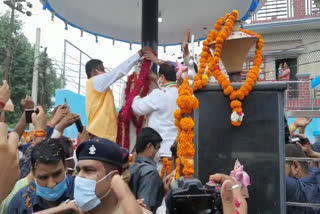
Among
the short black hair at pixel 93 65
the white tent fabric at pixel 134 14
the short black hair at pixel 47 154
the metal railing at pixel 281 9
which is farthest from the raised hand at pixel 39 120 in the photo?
the metal railing at pixel 281 9

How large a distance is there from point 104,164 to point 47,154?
60cm

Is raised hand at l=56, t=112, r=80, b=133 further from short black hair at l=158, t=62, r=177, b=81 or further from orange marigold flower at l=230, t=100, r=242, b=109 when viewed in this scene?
orange marigold flower at l=230, t=100, r=242, b=109

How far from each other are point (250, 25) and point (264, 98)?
46.7 ft

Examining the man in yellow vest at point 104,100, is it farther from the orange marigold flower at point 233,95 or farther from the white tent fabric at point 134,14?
the white tent fabric at point 134,14

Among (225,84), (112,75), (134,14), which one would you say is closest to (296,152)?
(225,84)

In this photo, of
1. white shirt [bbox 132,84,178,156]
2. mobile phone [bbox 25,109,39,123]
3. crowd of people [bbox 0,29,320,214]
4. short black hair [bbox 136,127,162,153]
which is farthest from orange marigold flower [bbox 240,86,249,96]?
mobile phone [bbox 25,109,39,123]

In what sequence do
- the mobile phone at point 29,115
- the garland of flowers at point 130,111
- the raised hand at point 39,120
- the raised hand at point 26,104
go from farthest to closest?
the garland of flowers at point 130,111 → the raised hand at point 26,104 → the mobile phone at point 29,115 → the raised hand at point 39,120

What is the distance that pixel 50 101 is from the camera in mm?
26531

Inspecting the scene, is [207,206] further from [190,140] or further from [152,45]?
[152,45]

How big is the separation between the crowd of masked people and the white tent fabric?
327 cm

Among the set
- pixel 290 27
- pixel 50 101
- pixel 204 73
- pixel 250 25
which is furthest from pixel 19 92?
pixel 204 73

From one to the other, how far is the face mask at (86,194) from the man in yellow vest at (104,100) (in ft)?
6.72

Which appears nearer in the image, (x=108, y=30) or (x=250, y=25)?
(x=108, y=30)

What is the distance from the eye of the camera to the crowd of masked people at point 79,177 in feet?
5.07
